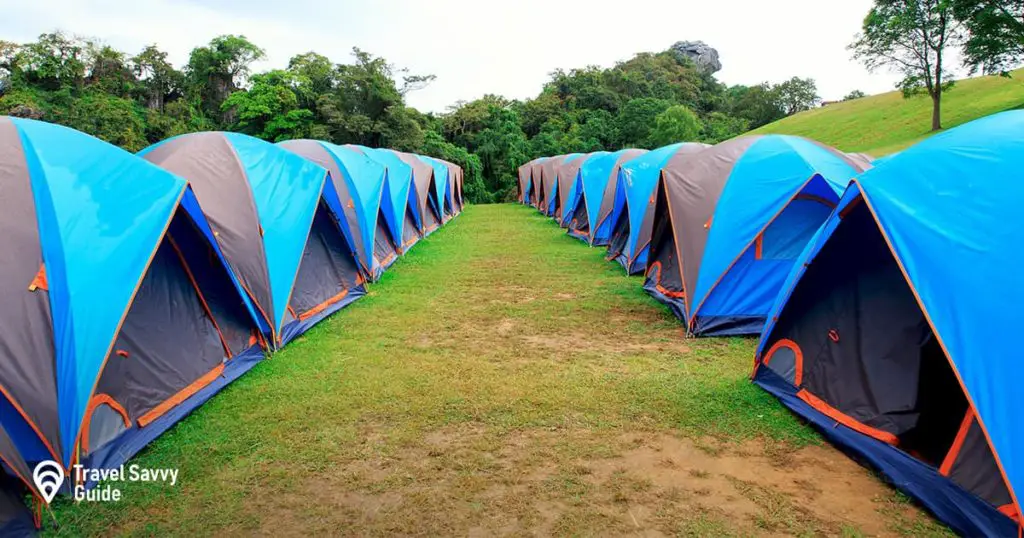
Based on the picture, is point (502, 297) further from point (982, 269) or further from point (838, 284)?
point (982, 269)

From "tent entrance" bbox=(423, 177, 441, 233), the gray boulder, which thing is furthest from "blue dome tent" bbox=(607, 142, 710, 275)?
the gray boulder

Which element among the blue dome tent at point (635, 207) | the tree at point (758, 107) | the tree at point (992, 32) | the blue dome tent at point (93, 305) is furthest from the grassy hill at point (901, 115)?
the blue dome tent at point (93, 305)

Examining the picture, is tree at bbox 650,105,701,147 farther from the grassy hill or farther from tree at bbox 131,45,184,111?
tree at bbox 131,45,184,111

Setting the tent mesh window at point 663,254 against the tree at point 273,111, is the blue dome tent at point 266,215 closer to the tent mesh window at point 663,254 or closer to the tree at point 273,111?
the tent mesh window at point 663,254

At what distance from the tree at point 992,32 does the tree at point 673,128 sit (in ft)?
59.0

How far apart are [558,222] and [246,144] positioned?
14.5 metres

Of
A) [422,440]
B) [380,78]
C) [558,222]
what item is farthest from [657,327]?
[380,78]

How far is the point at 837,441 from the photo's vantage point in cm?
388

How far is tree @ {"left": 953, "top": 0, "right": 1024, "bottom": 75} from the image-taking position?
2591cm

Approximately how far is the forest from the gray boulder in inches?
1730

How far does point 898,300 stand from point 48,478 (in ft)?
18.2

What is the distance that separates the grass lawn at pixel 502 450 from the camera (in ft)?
10.4

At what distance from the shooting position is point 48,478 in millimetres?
3240

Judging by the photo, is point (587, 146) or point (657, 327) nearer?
point (657, 327)
